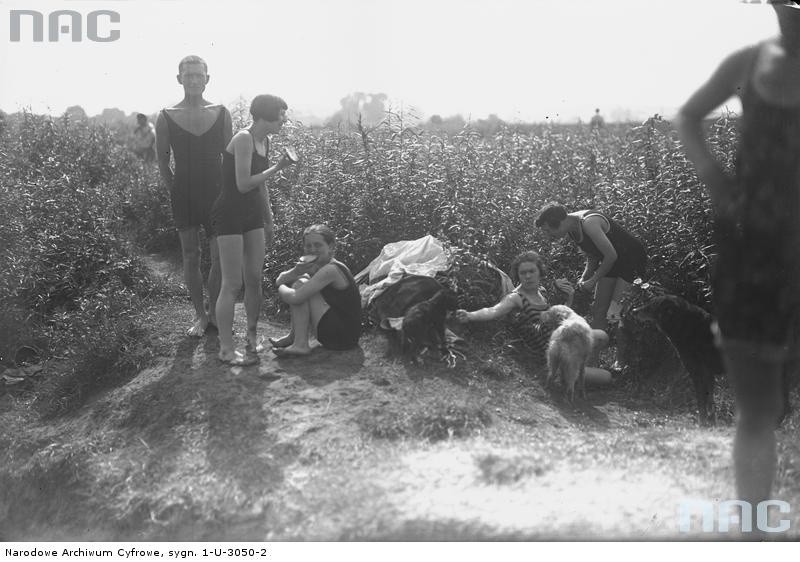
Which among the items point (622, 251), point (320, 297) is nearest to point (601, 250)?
point (622, 251)

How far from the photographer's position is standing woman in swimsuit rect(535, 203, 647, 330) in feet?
19.4

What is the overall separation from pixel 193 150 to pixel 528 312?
8.80ft

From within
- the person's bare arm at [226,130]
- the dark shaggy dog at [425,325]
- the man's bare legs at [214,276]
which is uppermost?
the person's bare arm at [226,130]

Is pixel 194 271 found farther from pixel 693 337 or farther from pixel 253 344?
pixel 693 337

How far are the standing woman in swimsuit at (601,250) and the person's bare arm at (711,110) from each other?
2.85 m

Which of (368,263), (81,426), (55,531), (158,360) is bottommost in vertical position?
(55,531)

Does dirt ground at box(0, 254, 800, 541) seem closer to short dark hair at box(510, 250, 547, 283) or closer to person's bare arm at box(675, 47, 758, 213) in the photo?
short dark hair at box(510, 250, 547, 283)

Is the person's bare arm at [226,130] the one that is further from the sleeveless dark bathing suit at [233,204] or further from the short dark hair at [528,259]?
the short dark hair at [528,259]

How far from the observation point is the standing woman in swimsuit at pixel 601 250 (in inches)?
233

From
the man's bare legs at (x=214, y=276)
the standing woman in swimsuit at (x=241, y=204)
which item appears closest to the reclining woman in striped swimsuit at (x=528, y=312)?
the standing woman in swimsuit at (x=241, y=204)
